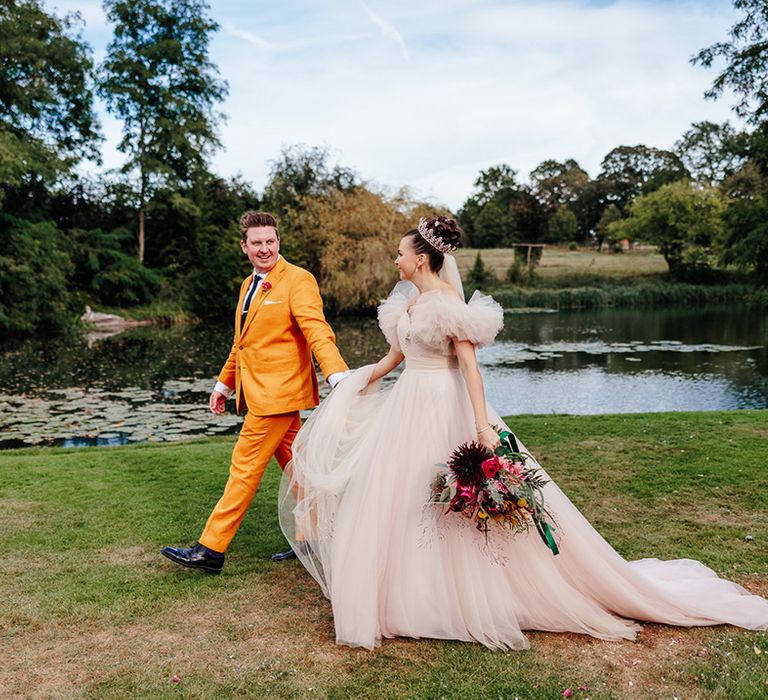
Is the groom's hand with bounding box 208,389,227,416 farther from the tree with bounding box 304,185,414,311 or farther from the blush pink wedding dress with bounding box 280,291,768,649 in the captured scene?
the tree with bounding box 304,185,414,311

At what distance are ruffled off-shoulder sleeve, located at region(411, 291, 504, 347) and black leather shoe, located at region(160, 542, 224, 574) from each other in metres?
2.00

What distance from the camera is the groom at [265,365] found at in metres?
4.52

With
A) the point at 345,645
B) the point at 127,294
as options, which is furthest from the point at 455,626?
the point at 127,294

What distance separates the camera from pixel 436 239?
160 inches

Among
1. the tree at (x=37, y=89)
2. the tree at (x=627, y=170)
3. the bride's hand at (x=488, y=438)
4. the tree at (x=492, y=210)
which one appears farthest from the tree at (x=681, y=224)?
the bride's hand at (x=488, y=438)

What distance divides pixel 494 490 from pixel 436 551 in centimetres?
51

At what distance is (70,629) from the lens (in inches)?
150

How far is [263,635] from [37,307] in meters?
29.7

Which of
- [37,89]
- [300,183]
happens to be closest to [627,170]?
[300,183]

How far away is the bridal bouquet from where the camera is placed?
11.7ft

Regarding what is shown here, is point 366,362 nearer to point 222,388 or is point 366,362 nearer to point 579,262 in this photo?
point 222,388

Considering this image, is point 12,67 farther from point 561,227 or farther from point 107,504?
point 561,227

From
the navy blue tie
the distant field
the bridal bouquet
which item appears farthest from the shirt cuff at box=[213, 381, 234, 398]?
the distant field

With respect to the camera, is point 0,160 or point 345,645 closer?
point 345,645
